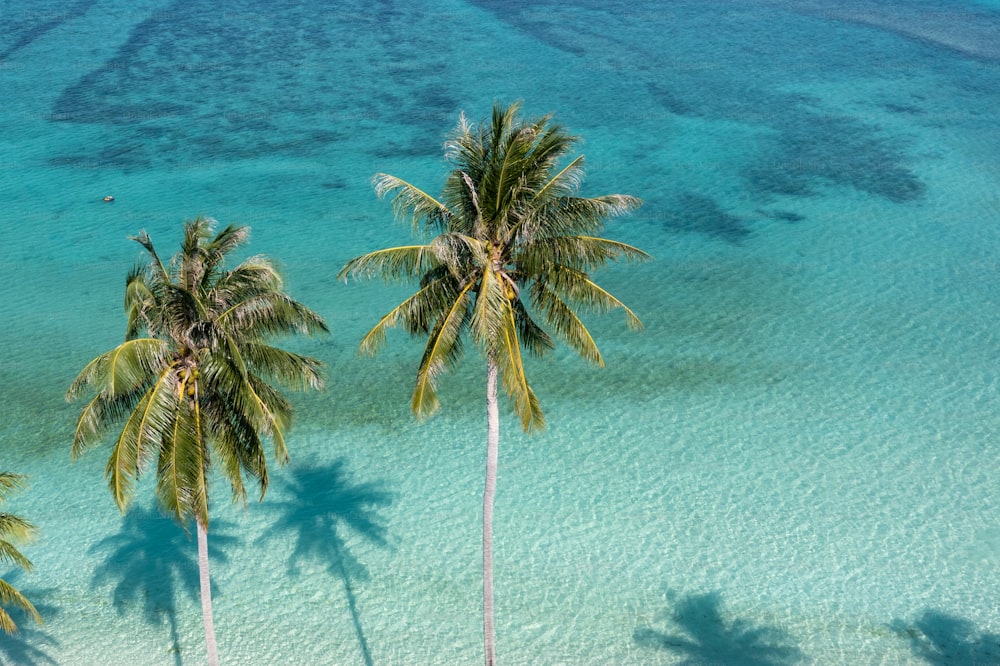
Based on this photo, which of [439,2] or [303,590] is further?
[439,2]

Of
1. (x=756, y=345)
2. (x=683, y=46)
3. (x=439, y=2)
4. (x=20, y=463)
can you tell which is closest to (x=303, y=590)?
(x=20, y=463)

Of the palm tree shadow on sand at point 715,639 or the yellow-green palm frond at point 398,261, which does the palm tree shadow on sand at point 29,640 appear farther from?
the palm tree shadow on sand at point 715,639


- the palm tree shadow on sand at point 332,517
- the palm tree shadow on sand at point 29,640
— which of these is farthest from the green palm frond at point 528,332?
the palm tree shadow on sand at point 29,640

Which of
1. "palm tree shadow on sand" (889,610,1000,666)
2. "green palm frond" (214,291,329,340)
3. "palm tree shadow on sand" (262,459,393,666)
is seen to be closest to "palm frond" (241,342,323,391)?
"green palm frond" (214,291,329,340)

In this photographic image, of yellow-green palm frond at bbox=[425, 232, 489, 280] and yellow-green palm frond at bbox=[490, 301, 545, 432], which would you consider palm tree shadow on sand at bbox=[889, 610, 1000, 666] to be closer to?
yellow-green palm frond at bbox=[490, 301, 545, 432]

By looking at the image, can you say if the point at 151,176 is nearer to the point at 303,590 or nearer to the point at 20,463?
the point at 20,463

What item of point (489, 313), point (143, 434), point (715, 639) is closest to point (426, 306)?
point (489, 313)

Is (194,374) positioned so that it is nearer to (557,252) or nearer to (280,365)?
(280,365)
